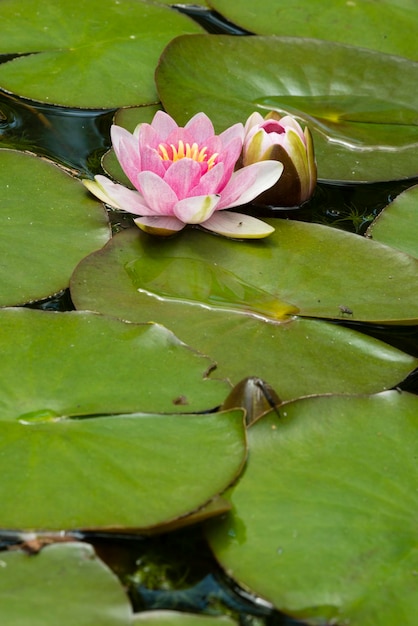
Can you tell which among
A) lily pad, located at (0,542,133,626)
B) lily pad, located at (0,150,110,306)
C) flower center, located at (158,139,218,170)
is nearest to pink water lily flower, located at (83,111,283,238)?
flower center, located at (158,139,218,170)

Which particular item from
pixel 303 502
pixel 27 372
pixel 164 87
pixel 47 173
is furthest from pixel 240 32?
pixel 303 502

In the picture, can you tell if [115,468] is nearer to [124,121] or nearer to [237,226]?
[237,226]

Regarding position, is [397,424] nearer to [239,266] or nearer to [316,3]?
[239,266]

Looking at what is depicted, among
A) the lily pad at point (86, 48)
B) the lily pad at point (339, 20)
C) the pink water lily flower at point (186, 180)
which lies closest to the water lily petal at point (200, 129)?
the pink water lily flower at point (186, 180)

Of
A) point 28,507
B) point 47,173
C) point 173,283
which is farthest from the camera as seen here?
point 47,173

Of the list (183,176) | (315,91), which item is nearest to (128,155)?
(183,176)
